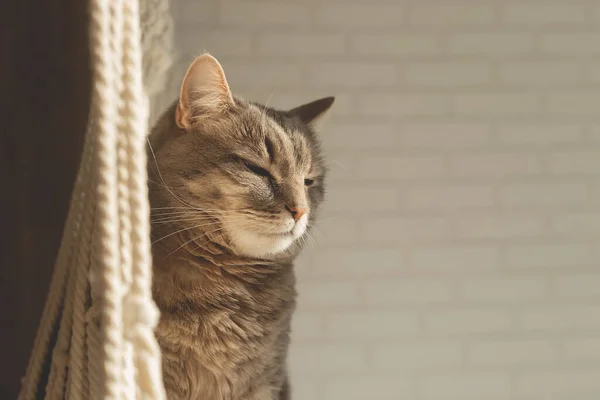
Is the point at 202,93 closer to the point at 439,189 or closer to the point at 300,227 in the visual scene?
the point at 300,227

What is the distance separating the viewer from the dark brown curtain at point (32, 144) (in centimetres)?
80

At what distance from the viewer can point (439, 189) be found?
1.80 metres

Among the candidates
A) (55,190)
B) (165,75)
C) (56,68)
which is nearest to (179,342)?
(55,190)

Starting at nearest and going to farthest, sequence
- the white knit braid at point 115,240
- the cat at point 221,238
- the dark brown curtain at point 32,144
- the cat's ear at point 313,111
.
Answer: the white knit braid at point 115,240
the dark brown curtain at point 32,144
the cat at point 221,238
the cat's ear at point 313,111

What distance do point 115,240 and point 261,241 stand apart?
0.51 metres

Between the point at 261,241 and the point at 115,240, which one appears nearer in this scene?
the point at 115,240

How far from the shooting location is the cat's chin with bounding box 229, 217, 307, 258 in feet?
3.39

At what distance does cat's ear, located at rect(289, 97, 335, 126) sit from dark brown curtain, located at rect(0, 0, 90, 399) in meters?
0.58

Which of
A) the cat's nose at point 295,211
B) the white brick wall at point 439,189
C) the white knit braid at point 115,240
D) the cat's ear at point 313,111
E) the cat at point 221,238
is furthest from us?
the white brick wall at point 439,189

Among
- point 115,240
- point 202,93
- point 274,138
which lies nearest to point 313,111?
point 274,138

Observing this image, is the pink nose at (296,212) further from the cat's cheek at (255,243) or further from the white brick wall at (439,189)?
the white brick wall at (439,189)

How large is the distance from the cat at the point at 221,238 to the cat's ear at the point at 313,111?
0.53 ft

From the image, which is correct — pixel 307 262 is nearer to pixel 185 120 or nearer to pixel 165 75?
pixel 165 75

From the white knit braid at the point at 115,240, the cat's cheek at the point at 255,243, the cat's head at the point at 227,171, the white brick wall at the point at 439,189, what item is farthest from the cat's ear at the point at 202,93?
the white brick wall at the point at 439,189
